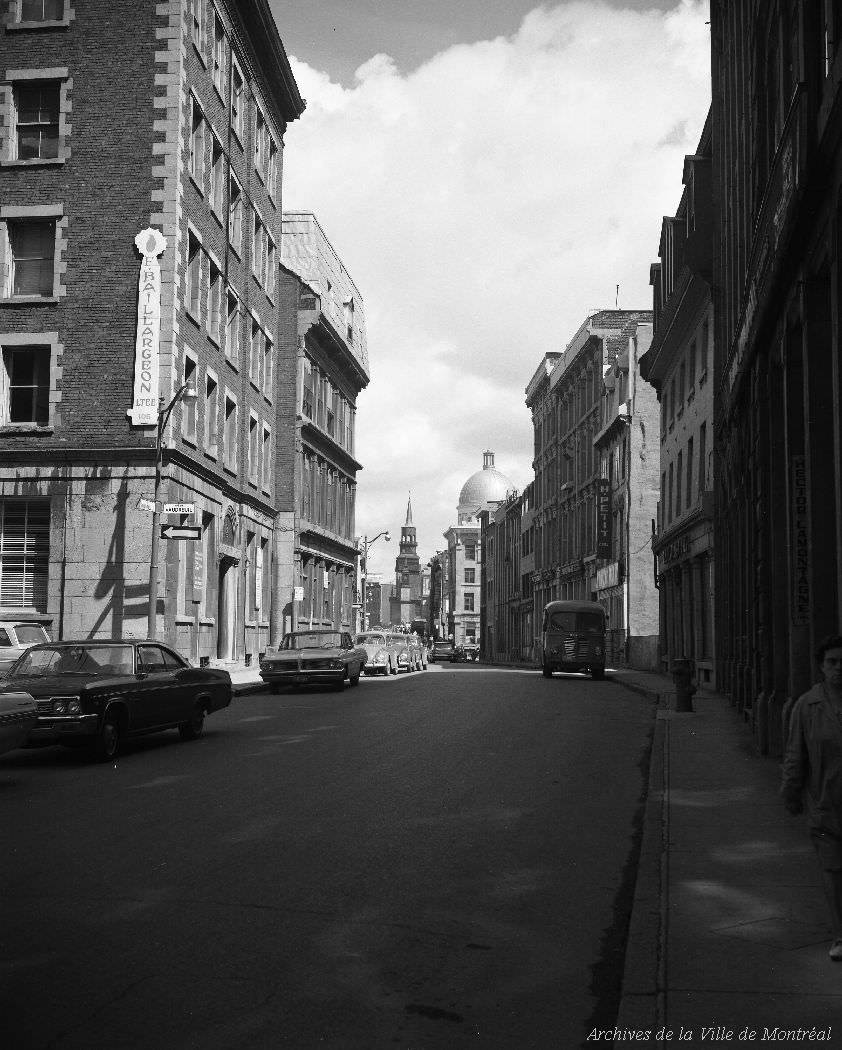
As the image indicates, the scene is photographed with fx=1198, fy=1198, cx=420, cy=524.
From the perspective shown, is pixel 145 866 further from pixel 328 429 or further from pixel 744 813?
pixel 328 429

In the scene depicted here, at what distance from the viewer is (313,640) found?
29.6 meters

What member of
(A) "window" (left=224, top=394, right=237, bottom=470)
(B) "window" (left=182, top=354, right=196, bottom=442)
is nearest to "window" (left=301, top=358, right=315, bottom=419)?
(A) "window" (left=224, top=394, right=237, bottom=470)

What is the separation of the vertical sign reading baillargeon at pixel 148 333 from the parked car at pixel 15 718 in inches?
719

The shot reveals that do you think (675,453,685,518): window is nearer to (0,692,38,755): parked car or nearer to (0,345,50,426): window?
(0,345,50,426): window

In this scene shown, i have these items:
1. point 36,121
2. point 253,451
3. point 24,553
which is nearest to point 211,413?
point 253,451

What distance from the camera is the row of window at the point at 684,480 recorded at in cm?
3466

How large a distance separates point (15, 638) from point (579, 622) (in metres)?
22.5

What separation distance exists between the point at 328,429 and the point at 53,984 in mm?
51962

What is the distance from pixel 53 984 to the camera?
5.38m

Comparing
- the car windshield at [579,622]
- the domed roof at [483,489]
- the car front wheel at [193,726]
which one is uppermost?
the domed roof at [483,489]

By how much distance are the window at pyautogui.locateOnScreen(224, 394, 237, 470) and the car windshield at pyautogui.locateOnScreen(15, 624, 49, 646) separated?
12.8 metres

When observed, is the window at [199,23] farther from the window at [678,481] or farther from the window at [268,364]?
the window at [678,481]

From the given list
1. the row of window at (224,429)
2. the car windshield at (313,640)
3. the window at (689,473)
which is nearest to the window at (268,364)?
the row of window at (224,429)

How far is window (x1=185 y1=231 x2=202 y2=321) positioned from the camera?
32.5 metres
